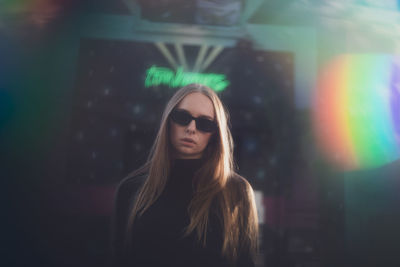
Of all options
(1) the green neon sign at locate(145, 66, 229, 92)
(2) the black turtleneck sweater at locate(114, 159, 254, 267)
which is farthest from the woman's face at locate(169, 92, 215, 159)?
(1) the green neon sign at locate(145, 66, 229, 92)

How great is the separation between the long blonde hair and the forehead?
0.02 meters

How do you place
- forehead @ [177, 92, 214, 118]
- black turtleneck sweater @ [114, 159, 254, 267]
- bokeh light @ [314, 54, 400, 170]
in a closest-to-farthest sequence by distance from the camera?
black turtleneck sweater @ [114, 159, 254, 267], forehead @ [177, 92, 214, 118], bokeh light @ [314, 54, 400, 170]

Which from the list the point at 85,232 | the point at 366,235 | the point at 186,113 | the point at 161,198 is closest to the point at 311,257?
the point at 366,235

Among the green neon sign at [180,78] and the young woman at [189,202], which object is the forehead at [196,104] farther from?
the green neon sign at [180,78]

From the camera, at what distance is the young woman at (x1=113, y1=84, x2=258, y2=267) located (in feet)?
4.04

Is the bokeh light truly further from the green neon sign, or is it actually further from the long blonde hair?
the long blonde hair

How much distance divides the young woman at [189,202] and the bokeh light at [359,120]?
106 cm

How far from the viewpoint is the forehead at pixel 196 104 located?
54.3 inches

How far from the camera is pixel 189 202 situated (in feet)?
4.29

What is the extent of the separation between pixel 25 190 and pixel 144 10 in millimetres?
1595

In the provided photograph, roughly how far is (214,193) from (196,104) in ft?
1.47

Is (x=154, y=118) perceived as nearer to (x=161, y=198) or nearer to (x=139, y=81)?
(x=139, y=81)

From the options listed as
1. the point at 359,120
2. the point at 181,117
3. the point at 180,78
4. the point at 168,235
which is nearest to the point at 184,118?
the point at 181,117

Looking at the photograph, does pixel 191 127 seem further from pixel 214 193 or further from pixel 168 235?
pixel 168 235
